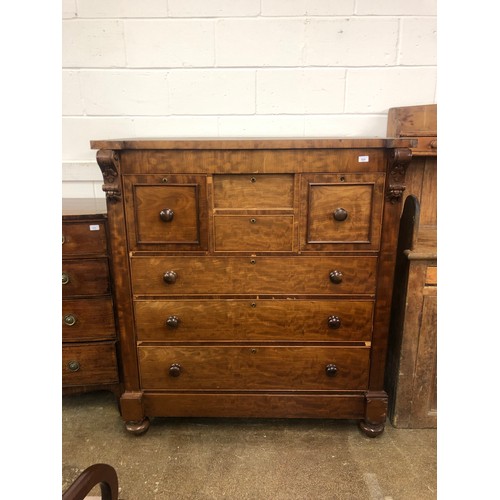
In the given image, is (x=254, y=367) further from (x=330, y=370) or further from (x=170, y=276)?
(x=170, y=276)

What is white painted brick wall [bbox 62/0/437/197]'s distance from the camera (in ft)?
6.58

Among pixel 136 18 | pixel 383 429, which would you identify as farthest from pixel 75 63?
pixel 383 429

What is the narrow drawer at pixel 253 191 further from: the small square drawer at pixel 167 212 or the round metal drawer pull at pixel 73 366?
the round metal drawer pull at pixel 73 366

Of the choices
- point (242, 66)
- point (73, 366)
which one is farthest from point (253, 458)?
point (242, 66)

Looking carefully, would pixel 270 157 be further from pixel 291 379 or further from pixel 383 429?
pixel 383 429

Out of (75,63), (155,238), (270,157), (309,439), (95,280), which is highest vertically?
(75,63)

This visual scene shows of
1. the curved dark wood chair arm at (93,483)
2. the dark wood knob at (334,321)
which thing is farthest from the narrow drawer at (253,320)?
the curved dark wood chair arm at (93,483)

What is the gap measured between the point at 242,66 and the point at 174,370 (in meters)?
1.65

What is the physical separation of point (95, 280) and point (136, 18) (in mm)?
1432

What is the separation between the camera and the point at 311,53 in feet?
6.72

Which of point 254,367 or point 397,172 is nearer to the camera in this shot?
point 397,172

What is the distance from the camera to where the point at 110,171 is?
1.52 m

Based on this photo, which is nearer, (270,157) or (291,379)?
(270,157)

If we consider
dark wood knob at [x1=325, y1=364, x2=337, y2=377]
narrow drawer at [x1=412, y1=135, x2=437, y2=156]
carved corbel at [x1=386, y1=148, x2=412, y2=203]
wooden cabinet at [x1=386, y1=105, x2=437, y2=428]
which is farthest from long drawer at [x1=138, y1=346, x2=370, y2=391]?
narrow drawer at [x1=412, y1=135, x2=437, y2=156]
